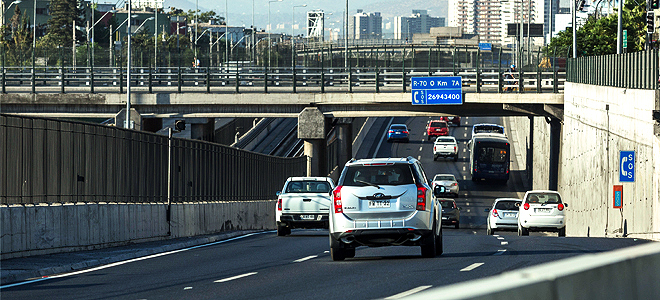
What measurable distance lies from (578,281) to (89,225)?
15.1 meters

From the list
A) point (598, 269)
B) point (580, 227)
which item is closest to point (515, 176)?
point (580, 227)

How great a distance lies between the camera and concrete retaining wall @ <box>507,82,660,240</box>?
25469 millimetres

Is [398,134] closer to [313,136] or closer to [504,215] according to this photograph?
[313,136]

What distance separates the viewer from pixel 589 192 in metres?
37.5

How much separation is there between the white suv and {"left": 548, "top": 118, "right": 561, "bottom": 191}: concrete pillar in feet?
118

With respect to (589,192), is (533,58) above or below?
above

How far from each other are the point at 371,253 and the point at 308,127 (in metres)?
32.4

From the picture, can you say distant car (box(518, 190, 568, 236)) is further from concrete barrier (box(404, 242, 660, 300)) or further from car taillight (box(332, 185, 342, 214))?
concrete barrier (box(404, 242, 660, 300))

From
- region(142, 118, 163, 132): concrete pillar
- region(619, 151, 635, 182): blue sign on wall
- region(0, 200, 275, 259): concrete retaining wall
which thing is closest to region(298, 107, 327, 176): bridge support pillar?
region(142, 118, 163, 132): concrete pillar

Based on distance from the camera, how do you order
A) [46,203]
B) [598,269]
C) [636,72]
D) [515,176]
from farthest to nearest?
[515,176] → [636,72] → [46,203] → [598,269]

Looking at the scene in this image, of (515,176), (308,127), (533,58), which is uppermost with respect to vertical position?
(533,58)

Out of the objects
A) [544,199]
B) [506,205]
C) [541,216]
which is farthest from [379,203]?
[506,205]

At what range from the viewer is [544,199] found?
30.4 metres

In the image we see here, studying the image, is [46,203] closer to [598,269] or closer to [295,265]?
[295,265]
